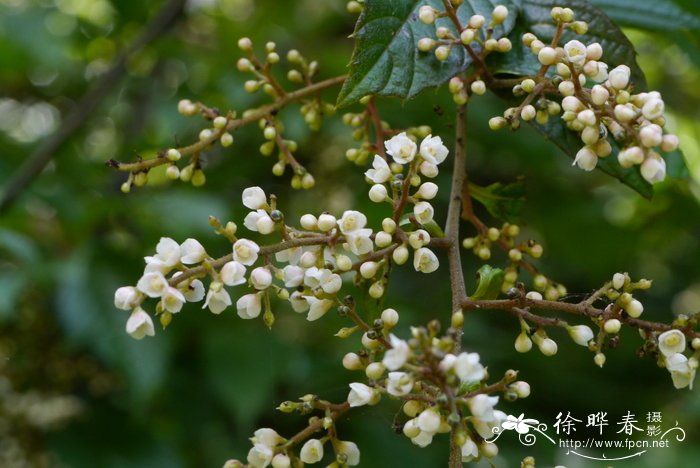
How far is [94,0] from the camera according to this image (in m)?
3.84

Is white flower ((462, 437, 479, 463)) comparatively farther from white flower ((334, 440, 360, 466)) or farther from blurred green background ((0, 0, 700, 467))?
blurred green background ((0, 0, 700, 467))

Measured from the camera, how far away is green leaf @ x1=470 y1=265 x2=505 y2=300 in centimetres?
109

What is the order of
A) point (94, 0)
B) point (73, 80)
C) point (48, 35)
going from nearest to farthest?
point (48, 35)
point (73, 80)
point (94, 0)

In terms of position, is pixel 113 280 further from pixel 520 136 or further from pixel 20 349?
pixel 520 136

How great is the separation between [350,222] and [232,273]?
17 cm

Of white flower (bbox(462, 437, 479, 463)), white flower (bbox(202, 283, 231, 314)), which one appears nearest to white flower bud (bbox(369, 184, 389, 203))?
white flower (bbox(202, 283, 231, 314))

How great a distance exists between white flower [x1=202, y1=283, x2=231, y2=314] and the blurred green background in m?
0.73

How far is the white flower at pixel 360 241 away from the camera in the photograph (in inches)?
41.4

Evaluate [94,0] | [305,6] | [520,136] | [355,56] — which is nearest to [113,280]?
[520,136]

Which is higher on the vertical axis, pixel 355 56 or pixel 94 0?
pixel 355 56

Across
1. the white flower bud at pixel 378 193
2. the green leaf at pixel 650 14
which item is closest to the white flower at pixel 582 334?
the white flower bud at pixel 378 193

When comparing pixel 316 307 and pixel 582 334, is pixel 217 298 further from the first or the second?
pixel 582 334

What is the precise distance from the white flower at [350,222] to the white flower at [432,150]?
121 millimetres

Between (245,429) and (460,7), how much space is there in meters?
1.50
